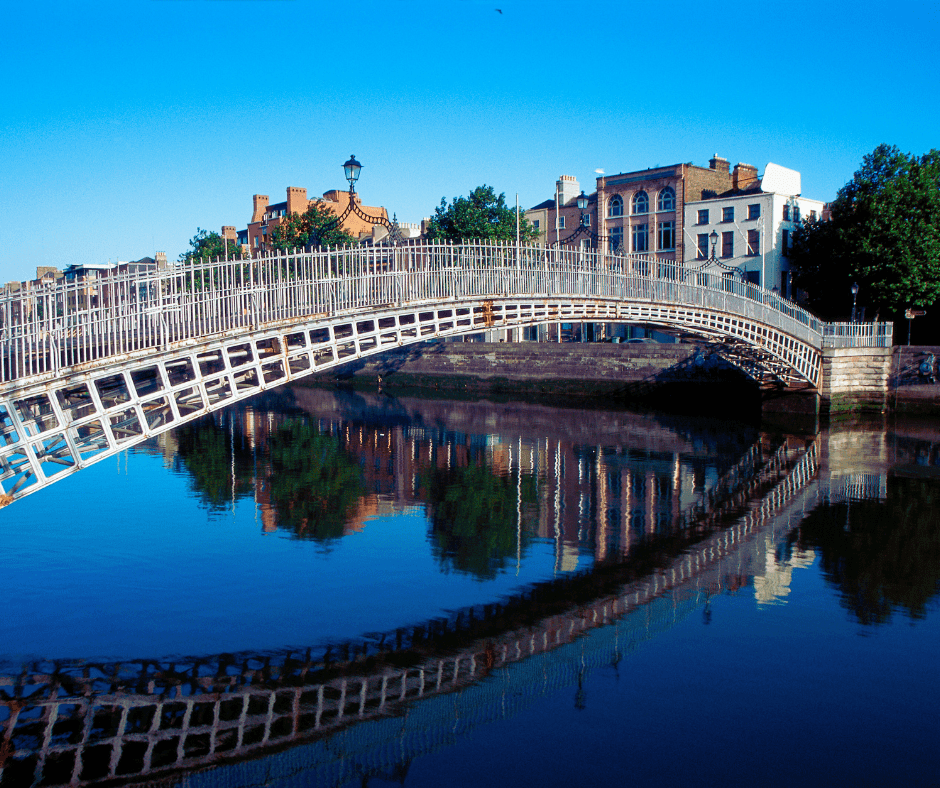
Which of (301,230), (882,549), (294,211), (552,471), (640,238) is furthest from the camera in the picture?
(294,211)

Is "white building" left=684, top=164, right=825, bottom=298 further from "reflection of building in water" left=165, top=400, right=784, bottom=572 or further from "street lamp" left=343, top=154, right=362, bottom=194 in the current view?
"street lamp" left=343, top=154, right=362, bottom=194

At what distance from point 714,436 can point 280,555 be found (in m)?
16.3

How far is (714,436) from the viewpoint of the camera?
2489cm

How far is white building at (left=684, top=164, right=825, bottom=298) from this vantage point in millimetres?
40969

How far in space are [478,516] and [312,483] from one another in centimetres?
464

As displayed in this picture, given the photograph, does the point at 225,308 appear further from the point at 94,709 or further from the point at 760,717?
the point at 760,717

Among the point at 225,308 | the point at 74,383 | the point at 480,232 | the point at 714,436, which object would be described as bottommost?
the point at 714,436

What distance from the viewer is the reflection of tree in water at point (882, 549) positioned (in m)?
10.3

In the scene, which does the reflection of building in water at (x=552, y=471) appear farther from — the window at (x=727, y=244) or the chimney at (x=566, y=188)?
the chimney at (x=566, y=188)

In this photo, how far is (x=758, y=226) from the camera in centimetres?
4122

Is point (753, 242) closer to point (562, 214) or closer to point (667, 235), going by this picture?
point (667, 235)

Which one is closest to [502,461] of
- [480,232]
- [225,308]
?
[225,308]

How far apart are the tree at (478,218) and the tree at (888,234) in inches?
570

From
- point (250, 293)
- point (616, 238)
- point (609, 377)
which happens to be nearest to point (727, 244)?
point (616, 238)
